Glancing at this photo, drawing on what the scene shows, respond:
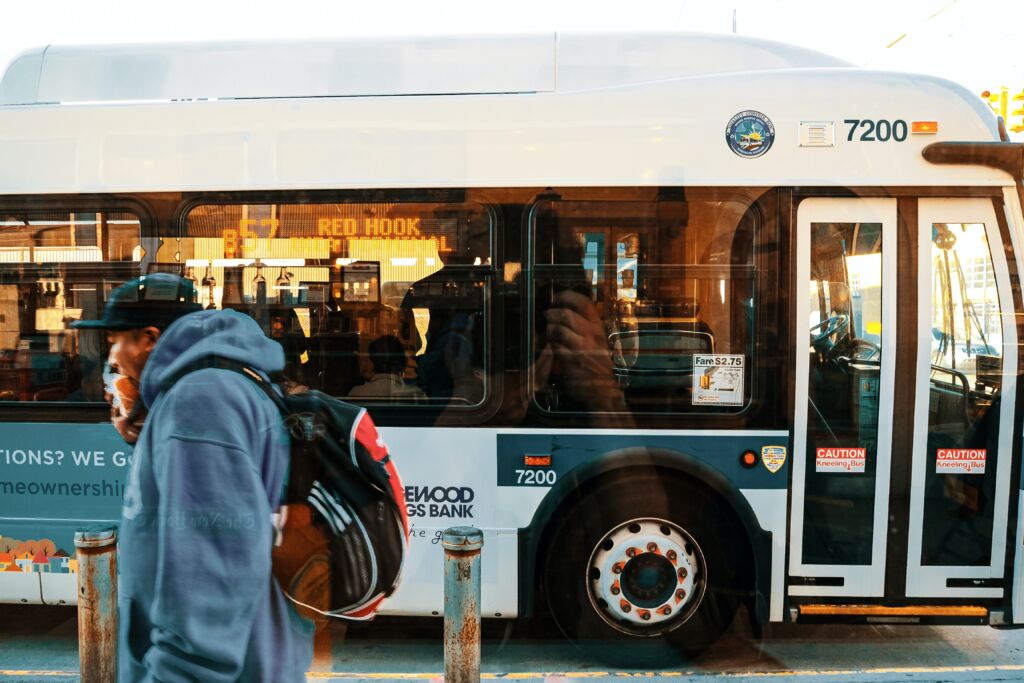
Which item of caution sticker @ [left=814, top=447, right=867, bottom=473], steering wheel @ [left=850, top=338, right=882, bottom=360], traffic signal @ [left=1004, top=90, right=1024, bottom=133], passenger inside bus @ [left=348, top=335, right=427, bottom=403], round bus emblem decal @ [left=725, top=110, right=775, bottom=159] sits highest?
traffic signal @ [left=1004, top=90, right=1024, bottom=133]

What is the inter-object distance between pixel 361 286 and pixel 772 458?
Answer: 7.52 ft

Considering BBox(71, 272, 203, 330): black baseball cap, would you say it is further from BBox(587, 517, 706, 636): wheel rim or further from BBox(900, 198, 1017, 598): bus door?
BBox(900, 198, 1017, 598): bus door

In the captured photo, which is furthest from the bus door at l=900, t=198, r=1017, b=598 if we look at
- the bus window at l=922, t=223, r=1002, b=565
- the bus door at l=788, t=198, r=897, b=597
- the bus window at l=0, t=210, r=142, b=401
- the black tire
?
the bus window at l=0, t=210, r=142, b=401

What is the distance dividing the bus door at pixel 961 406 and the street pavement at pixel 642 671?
1.68 feet

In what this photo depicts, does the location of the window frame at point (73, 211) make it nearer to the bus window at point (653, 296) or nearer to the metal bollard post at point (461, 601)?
the bus window at point (653, 296)

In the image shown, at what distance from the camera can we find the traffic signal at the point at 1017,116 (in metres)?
8.24

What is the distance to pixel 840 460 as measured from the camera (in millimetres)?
3992

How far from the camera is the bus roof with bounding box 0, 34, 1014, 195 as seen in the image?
3.93 meters

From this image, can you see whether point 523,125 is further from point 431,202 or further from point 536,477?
point 536,477

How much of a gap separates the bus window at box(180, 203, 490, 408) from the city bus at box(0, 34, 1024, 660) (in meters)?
0.01

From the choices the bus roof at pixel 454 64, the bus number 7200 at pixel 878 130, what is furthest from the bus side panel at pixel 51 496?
the bus number 7200 at pixel 878 130

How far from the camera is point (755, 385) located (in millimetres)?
3986

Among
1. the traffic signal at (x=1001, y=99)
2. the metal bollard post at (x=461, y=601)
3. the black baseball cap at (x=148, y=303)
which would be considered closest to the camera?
the metal bollard post at (x=461, y=601)

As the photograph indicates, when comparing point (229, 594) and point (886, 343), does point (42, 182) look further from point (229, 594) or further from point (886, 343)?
point (886, 343)
